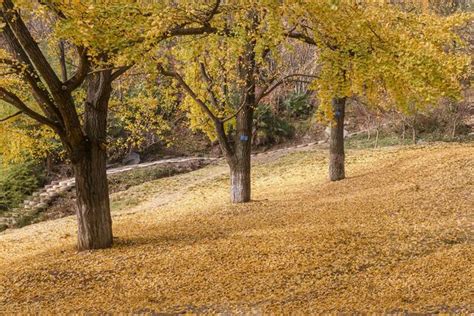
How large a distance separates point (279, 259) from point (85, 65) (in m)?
4.51

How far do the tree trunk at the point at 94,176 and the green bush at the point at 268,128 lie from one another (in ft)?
69.4

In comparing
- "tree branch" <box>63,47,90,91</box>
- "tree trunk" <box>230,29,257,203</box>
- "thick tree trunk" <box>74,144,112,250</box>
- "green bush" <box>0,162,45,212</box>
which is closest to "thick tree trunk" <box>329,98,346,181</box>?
"tree trunk" <box>230,29,257,203</box>

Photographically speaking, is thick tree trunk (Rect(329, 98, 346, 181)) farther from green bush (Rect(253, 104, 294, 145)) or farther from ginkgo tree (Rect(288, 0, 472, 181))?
green bush (Rect(253, 104, 294, 145))

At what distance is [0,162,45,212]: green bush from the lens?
71.2 feet

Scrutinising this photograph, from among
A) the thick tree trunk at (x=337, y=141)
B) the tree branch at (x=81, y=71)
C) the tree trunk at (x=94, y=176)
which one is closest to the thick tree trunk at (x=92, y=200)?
the tree trunk at (x=94, y=176)

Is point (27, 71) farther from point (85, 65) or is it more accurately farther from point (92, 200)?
point (92, 200)

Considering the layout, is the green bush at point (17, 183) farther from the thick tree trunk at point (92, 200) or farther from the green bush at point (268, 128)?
the thick tree trunk at point (92, 200)

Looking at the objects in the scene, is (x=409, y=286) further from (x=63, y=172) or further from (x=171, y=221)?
(x=63, y=172)

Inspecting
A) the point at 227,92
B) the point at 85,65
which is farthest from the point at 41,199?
the point at 85,65

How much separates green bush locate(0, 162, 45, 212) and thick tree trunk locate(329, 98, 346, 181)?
14.1 metres

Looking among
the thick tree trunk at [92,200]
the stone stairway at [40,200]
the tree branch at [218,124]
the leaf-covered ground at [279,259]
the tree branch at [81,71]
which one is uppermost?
the tree branch at [81,71]

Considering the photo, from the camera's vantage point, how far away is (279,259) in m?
7.76

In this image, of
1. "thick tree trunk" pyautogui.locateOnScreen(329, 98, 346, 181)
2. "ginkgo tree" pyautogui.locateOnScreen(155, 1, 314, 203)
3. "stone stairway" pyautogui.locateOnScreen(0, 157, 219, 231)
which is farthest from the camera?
"stone stairway" pyautogui.locateOnScreen(0, 157, 219, 231)

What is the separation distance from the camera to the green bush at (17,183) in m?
21.7
